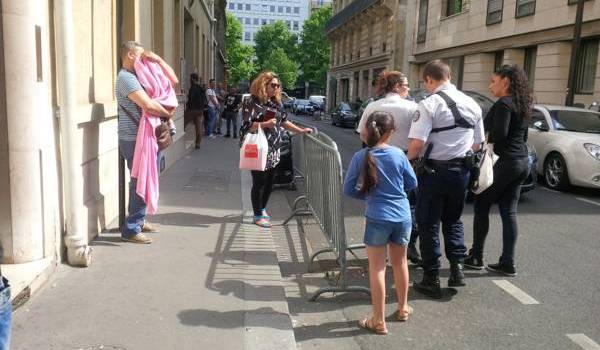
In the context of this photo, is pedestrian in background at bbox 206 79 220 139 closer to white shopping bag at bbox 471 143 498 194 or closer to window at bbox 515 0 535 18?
window at bbox 515 0 535 18

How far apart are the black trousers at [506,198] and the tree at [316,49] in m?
76.1

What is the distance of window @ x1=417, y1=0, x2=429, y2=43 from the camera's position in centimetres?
3156

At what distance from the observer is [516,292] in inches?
190

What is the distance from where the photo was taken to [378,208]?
150 inches

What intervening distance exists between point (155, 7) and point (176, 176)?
11.9 ft

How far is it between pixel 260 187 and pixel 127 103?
1.80 metres

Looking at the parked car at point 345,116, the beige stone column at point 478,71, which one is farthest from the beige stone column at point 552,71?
the parked car at point 345,116

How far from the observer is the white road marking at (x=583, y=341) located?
12.4 ft

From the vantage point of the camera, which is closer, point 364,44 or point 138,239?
point 138,239

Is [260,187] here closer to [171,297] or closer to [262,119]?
[262,119]

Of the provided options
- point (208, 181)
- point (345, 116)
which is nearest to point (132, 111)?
point (208, 181)

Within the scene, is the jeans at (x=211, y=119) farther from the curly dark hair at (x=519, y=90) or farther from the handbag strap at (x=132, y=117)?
the curly dark hair at (x=519, y=90)

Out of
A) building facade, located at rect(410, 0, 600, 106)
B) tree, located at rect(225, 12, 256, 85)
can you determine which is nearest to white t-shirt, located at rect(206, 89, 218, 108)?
building facade, located at rect(410, 0, 600, 106)

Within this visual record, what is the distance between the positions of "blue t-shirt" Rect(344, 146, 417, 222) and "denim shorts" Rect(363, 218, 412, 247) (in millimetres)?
33
